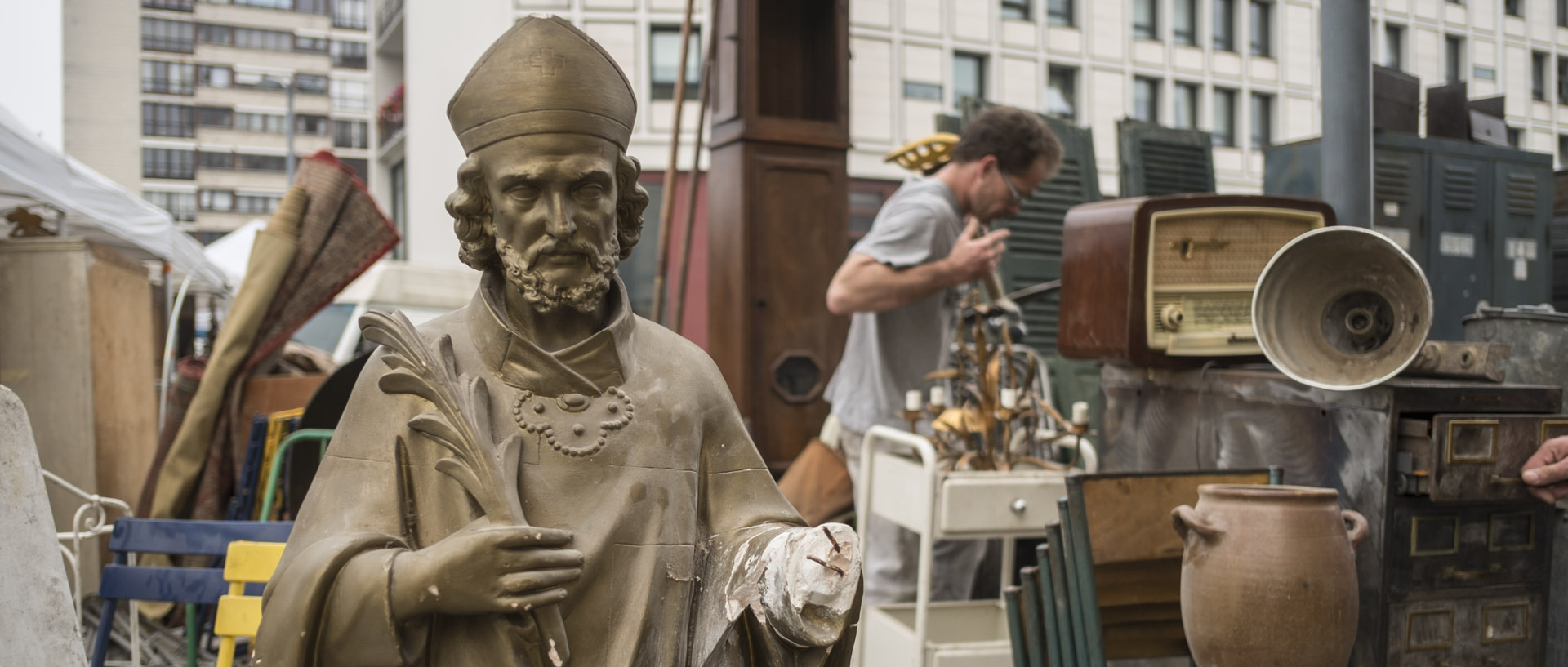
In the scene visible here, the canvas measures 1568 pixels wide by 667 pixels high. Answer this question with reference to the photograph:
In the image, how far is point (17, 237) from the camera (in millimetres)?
5168

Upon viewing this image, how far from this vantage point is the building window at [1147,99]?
1509 cm

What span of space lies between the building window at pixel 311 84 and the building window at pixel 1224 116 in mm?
32207

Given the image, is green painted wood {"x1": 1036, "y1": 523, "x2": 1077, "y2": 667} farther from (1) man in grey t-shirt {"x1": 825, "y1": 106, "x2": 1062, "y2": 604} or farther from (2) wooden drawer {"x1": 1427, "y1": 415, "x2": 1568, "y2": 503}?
(1) man in grey t-shirt {"x1": 825, "y1": 106, "x2": 1062, "y2": 604}

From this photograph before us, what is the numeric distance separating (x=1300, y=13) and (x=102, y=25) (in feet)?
54.1

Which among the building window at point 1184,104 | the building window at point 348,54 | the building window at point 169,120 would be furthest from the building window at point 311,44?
the building window at point 1184,104

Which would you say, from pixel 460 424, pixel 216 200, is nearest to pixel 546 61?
pixel 460 424

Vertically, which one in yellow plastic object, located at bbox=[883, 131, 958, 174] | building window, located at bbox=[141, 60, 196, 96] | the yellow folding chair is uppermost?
building window, located at bbox=[141, 60, 196, 96]

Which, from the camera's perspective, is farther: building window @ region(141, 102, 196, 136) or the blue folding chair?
building window @ region(141, 102, 196, 136)

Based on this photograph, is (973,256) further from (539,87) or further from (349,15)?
(349,15)

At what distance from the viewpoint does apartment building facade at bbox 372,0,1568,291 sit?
45.8 ft

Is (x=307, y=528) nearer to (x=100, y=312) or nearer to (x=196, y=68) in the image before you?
(x=100, y=312)

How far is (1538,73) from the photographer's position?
788 cm

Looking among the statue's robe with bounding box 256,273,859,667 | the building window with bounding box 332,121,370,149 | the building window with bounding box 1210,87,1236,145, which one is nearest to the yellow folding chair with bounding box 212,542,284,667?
the statue's robe with bounding box 256,273,859,667

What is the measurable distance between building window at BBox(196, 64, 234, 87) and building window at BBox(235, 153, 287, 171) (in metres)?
2.73
